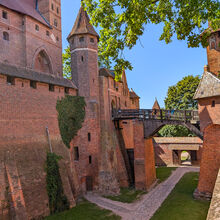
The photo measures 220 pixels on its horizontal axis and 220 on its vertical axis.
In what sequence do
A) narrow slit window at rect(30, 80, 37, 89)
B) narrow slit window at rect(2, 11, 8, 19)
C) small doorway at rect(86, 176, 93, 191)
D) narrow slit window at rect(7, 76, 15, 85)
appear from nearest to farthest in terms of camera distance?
1. narrow slit window at rect(7, 76, 15, 85)
2. narrow slit window at rect(30, 80, 37, 89)
3. narrow slit window at rect(2, 11, 8, 19)
4. small doorway at rect(86, 176, 93, 191)

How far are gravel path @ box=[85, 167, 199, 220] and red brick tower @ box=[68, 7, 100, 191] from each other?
2315 millimetres

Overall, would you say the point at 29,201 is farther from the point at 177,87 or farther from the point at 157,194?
the point at 177,87

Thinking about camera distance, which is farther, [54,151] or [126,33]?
[54,151]

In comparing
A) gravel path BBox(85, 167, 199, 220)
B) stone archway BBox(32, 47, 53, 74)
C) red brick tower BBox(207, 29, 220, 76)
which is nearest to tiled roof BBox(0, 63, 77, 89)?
stone archway BBox(32, 47, 53, 74)

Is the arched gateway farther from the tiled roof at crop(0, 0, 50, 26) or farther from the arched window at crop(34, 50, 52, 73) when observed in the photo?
the tiled roof at crop(0, 0, 50, 26)

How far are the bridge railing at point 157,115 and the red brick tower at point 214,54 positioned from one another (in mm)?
3777

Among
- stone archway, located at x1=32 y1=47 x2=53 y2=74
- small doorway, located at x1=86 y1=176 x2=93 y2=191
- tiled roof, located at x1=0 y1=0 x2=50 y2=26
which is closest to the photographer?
tiled roof, located at x1=0 y1=0 x2=50 y2=26

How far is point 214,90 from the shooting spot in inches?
567

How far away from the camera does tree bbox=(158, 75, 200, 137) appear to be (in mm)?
31125

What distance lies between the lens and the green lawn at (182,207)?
12.4m

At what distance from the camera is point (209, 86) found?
49.0 ft

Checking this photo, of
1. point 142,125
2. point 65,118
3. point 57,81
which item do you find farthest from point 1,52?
point 142,125

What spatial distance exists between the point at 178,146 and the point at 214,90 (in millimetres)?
15358

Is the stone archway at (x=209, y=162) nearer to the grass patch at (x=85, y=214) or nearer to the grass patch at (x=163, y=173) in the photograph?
the grass patch at (x=85, y=214)
